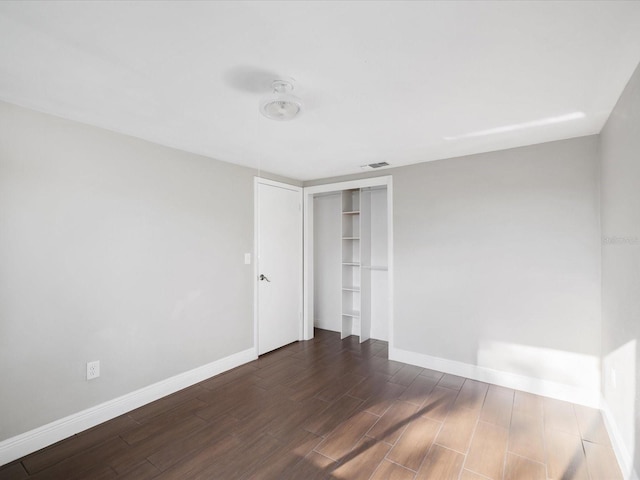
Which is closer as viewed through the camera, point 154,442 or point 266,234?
point 154,442

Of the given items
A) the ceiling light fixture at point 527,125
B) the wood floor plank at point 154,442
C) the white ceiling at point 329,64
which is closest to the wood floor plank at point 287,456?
the wood floor plank at point 154,442

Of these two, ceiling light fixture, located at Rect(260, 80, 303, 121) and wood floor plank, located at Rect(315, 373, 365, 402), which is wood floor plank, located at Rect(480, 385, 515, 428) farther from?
ceiling light fixture, located at Rect(260, 80, 303, 121)

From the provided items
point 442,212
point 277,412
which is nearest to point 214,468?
point 277,412

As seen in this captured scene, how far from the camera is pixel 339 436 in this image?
2242 millimetres

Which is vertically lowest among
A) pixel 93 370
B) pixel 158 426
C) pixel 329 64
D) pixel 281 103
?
pixel 158 426

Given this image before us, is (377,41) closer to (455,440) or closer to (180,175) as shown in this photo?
(180,175)

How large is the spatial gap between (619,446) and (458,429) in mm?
960

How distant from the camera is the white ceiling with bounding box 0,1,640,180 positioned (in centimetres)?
127

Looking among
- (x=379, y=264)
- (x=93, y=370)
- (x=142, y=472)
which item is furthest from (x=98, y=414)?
(x=379, y=264)

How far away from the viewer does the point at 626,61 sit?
1.59 meters

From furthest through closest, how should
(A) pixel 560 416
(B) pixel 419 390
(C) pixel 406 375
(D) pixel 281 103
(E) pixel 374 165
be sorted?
(E) pixel 374 165, (C) pixel 406 375, (B) pixel 419 390, (A) pixel 560 416, (D) pixel 281 103

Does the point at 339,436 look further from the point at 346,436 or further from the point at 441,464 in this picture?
the point at 441,464

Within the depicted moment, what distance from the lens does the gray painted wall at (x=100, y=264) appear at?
2.06 m

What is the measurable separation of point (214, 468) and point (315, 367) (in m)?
1.69
